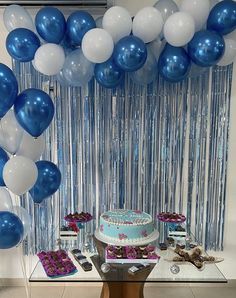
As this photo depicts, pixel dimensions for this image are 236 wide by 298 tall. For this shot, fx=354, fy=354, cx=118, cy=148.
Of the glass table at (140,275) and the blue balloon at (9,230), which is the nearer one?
the blue balloon at (9,230)

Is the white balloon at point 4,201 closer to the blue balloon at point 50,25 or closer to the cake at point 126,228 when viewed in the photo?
the cake at point 126,228

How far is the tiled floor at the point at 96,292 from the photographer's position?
2602 millimetres

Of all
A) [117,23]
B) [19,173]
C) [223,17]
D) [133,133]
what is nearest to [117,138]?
[133,133]

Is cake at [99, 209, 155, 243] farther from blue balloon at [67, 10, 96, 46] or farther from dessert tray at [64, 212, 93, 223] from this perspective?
blue balloon at [67, 10, 96, 46]

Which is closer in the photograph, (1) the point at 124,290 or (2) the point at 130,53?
(2) the point at 130,53

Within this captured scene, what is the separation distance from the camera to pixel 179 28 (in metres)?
1.91

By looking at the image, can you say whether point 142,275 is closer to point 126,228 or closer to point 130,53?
point 126,228

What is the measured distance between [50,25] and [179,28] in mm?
718

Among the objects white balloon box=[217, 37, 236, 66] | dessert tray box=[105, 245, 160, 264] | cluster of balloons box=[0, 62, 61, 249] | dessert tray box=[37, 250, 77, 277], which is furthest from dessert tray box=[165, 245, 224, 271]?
white balloon box=[217, 37, 236, 66]

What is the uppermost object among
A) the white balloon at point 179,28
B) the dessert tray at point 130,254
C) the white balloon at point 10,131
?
the white balloon at point 179,28

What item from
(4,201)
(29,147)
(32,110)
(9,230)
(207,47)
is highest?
(207,47)

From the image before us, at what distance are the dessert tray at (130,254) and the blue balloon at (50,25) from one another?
1.25 meters

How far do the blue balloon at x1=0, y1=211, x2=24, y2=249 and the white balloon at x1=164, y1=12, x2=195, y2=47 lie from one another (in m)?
1.28

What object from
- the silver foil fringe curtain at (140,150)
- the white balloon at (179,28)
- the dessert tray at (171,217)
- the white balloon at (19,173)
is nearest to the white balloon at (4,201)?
the white balloon at (19,173)
